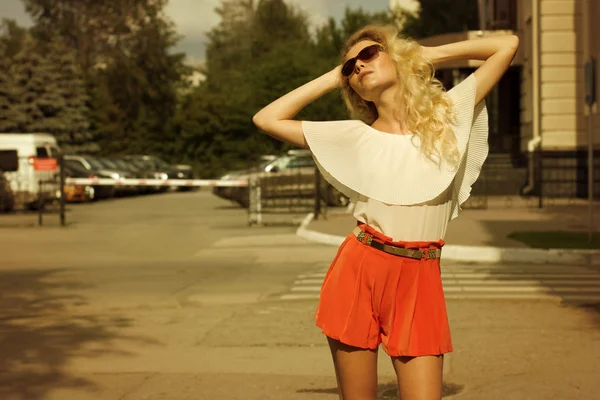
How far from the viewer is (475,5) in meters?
63.4

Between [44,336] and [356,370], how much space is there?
5.88 m

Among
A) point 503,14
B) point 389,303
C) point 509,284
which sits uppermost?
point 503,14

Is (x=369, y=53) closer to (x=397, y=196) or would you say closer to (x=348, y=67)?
(x=348, y=67)

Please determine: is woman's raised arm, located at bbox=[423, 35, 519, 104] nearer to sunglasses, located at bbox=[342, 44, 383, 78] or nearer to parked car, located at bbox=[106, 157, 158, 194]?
sunglasses, located at bbox=[342, 44, 383, 78]

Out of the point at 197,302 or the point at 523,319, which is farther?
the point at 197,302

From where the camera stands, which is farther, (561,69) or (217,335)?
(561,69)

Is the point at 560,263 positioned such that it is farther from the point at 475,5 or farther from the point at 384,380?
the point at 475,5

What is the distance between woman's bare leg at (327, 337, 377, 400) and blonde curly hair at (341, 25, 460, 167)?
0.71 meters

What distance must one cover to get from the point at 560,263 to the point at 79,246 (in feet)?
28.7

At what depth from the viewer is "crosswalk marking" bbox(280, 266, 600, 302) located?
11672 millimetres

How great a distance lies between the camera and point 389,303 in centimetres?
404

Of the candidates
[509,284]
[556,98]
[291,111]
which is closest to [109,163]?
[556,98]

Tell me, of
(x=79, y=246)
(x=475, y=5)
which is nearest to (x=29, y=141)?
(x=79, y=246)

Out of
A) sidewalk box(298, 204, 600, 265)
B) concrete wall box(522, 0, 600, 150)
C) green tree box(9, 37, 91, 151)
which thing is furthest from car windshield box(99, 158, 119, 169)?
sidewalk box(298, 204, 600, 265)
